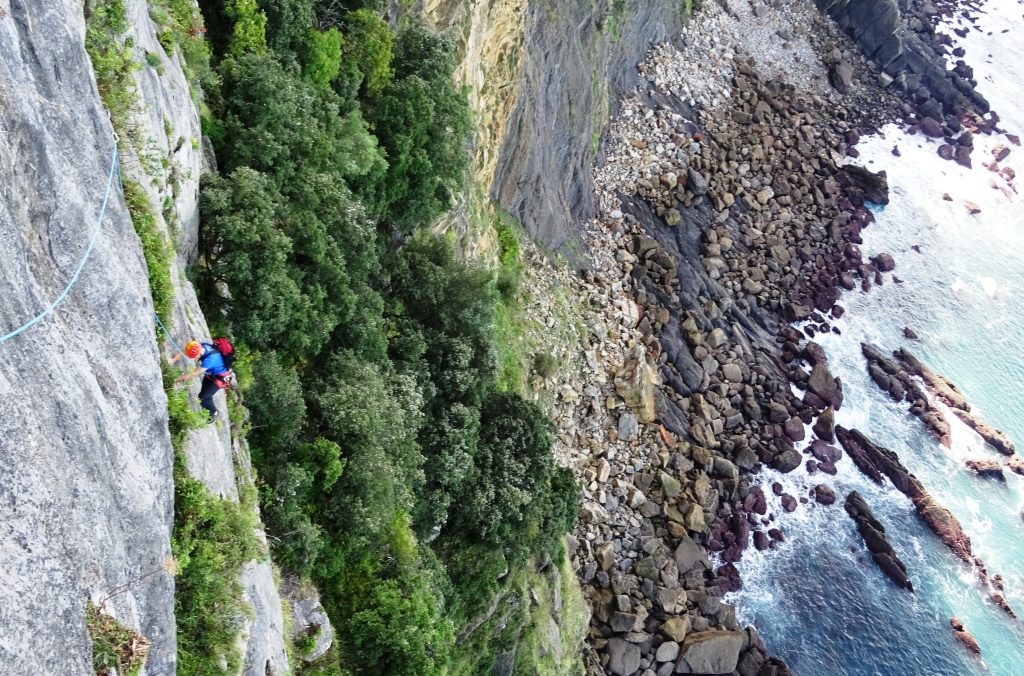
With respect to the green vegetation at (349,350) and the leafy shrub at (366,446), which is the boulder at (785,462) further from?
the leafy shrub at (366,446)

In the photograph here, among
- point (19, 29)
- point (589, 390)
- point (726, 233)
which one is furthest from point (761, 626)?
point (19, 29)

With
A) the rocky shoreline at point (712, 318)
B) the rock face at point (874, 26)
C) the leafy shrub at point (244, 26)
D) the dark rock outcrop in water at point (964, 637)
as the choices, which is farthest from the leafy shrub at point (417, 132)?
the rock face at point (874, 26)

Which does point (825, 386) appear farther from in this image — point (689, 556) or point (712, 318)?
point (689, 556)

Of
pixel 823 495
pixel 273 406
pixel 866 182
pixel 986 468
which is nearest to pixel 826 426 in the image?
pixel 823 495

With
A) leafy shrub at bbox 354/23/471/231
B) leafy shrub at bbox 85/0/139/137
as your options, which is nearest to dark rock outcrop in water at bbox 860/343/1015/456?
leafy shrub at bbox 354/23/471/231

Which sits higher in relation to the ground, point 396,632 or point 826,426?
point 396,632

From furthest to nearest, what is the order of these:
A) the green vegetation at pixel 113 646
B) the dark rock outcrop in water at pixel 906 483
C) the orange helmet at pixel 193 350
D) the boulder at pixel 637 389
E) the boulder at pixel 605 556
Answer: the dark rock outcrop in water at pixel 906 483, the boulder at pixel 637 389, the boulder at pixel 605 556, the orange helmet at pixel 193 350, the green vegetation at pixel 113 646

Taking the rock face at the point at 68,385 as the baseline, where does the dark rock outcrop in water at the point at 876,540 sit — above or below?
below
